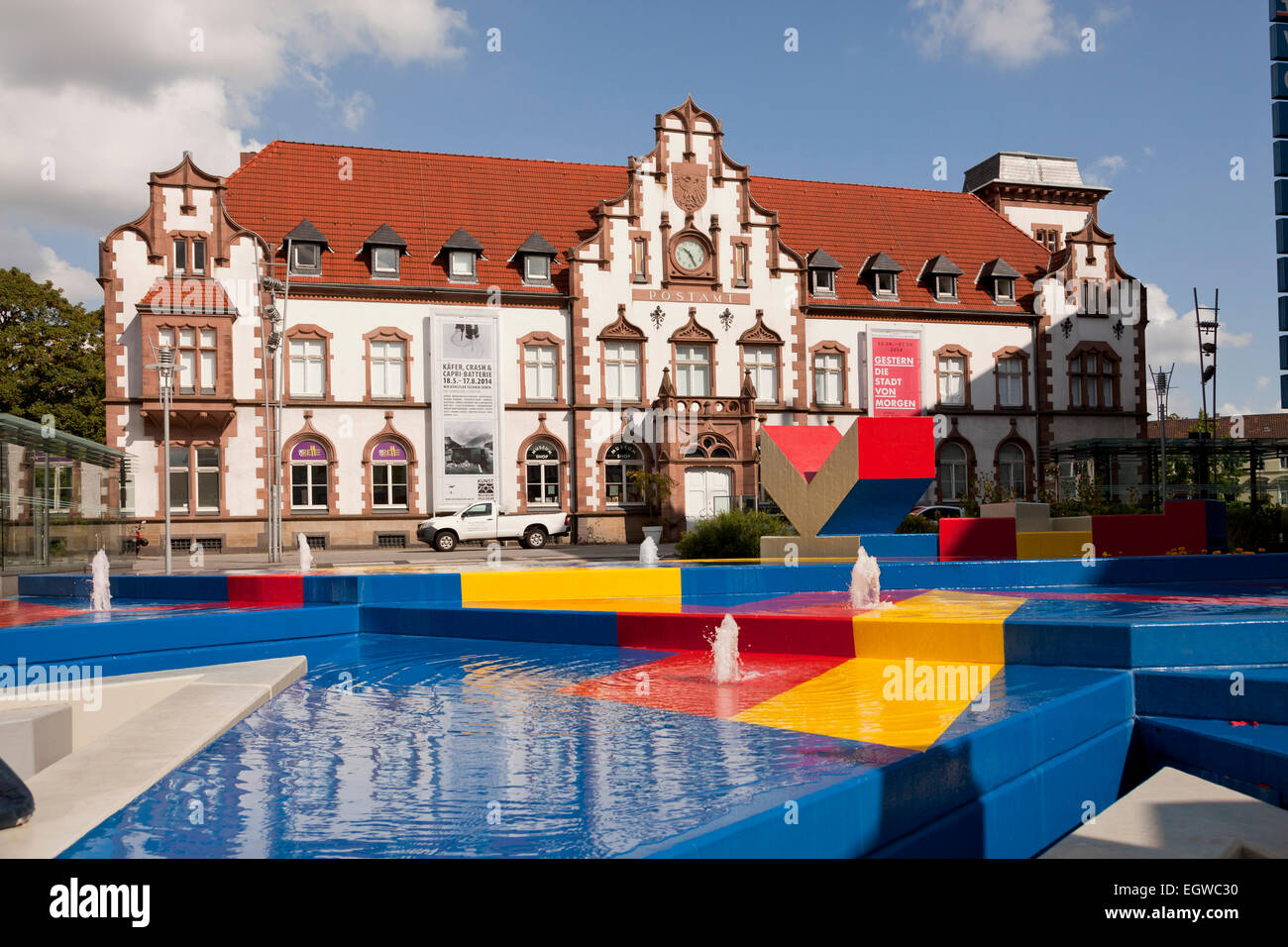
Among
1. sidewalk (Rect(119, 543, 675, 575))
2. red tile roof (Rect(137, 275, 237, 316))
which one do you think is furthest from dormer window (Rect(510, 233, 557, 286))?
red tile roof (Rect(137, 275, 237, 316))

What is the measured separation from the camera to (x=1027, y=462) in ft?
156

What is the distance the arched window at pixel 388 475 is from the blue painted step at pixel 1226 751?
34882 mm

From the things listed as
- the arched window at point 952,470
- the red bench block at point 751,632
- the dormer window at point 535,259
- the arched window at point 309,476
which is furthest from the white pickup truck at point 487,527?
the red bench block at point 751,632

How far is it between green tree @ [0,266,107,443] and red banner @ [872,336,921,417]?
130 feet

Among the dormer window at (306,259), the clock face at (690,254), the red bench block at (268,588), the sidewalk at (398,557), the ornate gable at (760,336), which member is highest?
the clock face at (690,254)

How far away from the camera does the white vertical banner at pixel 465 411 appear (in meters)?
39.8

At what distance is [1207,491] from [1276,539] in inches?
710

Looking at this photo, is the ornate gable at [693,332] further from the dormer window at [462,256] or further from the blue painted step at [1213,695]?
the blue painted step at [1213,695]

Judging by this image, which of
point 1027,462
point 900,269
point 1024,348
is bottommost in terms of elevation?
point 1027,462

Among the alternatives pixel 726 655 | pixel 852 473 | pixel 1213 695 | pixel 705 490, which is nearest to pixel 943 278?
pixel 705 490

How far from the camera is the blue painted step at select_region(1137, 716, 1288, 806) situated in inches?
233

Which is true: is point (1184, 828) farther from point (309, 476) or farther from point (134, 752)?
point (309, 476)
